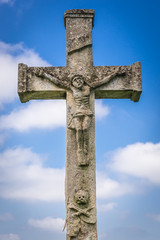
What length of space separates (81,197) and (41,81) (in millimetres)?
2795

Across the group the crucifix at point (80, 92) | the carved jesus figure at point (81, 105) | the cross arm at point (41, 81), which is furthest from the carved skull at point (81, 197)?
the cross arm at point (41, 81)

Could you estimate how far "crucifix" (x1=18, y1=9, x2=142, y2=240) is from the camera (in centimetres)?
692

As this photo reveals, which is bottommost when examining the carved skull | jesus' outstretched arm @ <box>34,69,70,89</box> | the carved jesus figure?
the carved skull

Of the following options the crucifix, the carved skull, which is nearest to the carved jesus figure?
the crucifix

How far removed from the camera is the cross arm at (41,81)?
784 cm

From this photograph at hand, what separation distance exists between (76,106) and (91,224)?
2.46m

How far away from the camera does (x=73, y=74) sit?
7.89 metres

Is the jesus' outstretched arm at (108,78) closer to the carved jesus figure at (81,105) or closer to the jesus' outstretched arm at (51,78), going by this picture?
the carved jesus figure at (81,105)

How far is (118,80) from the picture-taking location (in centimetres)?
804

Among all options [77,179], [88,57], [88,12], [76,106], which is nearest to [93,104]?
[76,106]

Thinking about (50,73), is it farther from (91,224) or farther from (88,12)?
(91,224)

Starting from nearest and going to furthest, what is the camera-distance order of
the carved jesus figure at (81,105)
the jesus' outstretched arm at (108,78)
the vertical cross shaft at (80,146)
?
the vertical cross shaft at (80,146)
the carved jesus figure at (81,105)
the jesus' outstretched arm at (108,78)

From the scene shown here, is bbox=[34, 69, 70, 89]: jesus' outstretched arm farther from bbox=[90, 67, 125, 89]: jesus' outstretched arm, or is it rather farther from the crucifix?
bbox=[90, 67, 125, 89]: jesus' outstretched arm

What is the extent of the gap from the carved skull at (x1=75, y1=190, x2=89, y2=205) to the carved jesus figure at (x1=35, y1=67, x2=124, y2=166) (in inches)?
23.4
